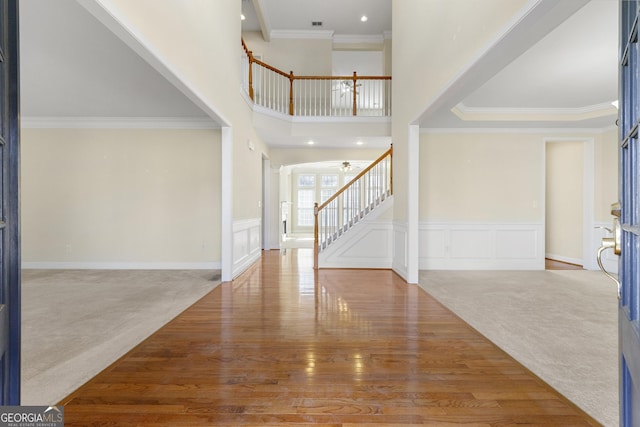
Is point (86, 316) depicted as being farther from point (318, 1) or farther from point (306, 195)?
point (306, 195)

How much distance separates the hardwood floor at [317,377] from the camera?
5.63 feet

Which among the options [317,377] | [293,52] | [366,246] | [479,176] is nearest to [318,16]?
[293,52]

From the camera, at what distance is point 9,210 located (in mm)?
970

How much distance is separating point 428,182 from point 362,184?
48.6 inches

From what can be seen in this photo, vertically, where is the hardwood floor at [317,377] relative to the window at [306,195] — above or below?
below

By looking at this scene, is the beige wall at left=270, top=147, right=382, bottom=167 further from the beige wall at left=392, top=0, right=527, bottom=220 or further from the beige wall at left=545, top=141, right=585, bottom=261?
the beige wall at left=545, top=141, right=585, bottom=261

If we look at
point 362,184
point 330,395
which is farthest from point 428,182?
point 330,395

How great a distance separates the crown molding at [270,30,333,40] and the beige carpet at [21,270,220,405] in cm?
661

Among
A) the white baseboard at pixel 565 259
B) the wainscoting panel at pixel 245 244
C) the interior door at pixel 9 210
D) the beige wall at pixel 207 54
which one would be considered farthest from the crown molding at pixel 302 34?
the interior door at pixel 9 210

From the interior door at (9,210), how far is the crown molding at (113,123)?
197 inches

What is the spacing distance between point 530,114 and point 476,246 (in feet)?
8.14

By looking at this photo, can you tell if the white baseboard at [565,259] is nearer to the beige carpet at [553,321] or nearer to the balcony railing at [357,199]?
the beige carpet at [553,321]

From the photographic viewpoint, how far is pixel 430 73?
3773 mm

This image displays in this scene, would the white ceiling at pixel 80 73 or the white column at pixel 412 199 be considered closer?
the white ceiling at pixel 80 73
